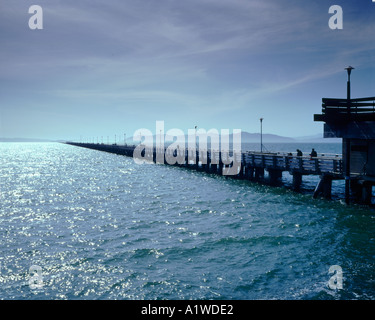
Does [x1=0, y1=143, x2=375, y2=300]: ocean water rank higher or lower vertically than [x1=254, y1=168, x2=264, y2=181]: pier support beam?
lower

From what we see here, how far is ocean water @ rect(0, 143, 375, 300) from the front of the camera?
9.77m

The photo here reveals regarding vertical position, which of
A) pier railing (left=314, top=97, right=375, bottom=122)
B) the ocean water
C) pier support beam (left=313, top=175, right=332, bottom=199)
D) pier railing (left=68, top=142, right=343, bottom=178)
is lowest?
the ocean water

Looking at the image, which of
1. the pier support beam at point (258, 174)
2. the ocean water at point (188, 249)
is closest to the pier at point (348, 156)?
the ocean water at point (188, 249)

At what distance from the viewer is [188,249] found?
1320 cm

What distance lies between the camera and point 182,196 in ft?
85.9

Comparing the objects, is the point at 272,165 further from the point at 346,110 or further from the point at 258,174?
the point at 346,110

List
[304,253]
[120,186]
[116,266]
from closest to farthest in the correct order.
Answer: [116,266] → [304,253] → [120,186]

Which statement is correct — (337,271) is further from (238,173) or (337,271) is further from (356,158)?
(238,173)

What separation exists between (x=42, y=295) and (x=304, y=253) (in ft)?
32.9

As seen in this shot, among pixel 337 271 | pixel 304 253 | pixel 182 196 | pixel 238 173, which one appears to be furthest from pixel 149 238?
pixel 238 173

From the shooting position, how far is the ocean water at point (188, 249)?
32.1ft

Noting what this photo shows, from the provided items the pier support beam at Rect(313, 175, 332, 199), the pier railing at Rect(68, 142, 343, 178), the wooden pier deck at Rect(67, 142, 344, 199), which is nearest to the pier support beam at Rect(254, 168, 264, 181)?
the wooden pier deck at Rect(67, 142, 344, 199)

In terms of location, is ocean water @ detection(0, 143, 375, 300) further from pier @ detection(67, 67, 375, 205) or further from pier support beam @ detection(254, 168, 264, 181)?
pier support beam @ detection(254, 168, 264, 181)

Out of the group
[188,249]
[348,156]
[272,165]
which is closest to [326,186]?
[348,156]
